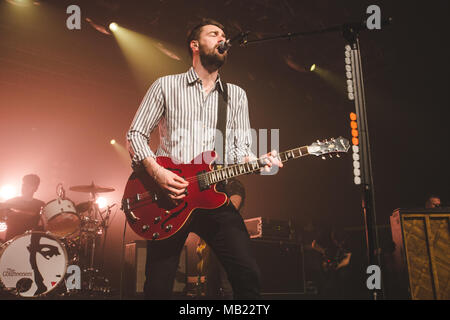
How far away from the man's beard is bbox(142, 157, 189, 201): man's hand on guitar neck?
0.94 metres

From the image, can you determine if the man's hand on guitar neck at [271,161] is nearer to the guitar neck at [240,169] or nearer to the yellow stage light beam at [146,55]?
the guitar neck at [240,169]

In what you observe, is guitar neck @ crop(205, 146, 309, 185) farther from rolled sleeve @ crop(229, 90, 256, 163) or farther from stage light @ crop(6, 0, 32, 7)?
stage light @ crop(6, 0, 32, 7)

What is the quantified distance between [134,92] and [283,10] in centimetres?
455

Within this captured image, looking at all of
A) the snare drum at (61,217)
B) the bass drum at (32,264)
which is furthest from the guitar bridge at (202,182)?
the snare drum at (61,217)

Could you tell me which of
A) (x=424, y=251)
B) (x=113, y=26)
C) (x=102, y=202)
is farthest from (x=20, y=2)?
(x=424, y=251)

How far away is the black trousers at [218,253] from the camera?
205 centimetres

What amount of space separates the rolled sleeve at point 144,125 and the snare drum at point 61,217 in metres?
4.09

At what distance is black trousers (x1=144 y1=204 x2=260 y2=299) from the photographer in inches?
80.6

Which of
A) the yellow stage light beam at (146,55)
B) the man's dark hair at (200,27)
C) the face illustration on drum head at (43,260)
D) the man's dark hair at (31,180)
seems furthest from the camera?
the yellow stage light beam at (146,55)

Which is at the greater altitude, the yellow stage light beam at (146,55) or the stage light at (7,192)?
the yellow stage light beam at (146,55)

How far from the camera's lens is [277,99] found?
28.3 ft

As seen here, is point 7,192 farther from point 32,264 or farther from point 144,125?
point 144,125

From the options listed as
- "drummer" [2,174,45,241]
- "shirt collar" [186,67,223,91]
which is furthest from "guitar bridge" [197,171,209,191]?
"drummer" [2,174,45,241]

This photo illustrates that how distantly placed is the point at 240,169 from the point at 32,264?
169 inches
